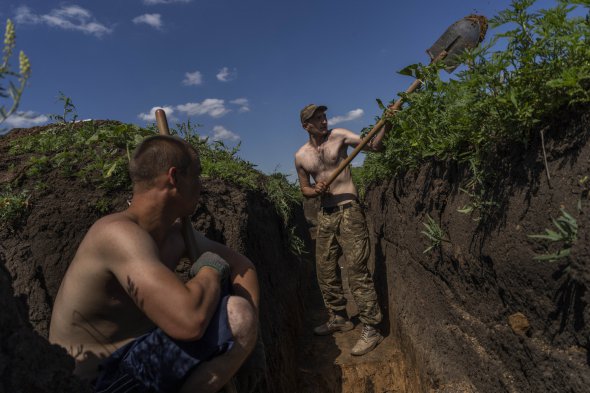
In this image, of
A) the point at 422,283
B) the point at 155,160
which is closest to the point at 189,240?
the point at 155,160

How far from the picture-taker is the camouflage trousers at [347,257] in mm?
4781

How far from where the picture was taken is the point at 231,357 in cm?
208

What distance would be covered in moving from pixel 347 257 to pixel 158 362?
127 inches

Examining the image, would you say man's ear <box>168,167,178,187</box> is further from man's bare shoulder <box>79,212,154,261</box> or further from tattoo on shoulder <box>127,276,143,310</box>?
tattoo on shoulder <box>127,276,143,310</box>

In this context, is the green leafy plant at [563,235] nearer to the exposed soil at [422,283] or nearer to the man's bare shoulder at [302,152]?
the exposed soil at [422,283]

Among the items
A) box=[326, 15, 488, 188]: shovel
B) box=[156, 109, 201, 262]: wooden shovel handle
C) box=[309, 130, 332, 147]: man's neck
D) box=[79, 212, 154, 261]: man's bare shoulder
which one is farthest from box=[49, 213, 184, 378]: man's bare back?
box=[309, 130, 332, 147]: man's neck

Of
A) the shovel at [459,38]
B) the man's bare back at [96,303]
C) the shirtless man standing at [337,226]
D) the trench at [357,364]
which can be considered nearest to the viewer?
the man's bare back at [96,303]

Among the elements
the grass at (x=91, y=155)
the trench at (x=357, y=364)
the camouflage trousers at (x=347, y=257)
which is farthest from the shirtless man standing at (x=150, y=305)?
the camouflage trousers at (x=347, y=257)

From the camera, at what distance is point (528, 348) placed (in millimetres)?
2129

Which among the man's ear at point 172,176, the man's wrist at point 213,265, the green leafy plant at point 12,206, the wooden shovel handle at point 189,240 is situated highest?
the green leafy plant at point 12,206

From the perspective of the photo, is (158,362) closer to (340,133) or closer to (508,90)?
(508,90)

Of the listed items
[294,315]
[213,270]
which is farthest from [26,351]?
[294,315]

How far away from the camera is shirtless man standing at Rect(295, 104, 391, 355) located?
188 inches

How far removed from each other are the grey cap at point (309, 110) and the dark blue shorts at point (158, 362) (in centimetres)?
350
